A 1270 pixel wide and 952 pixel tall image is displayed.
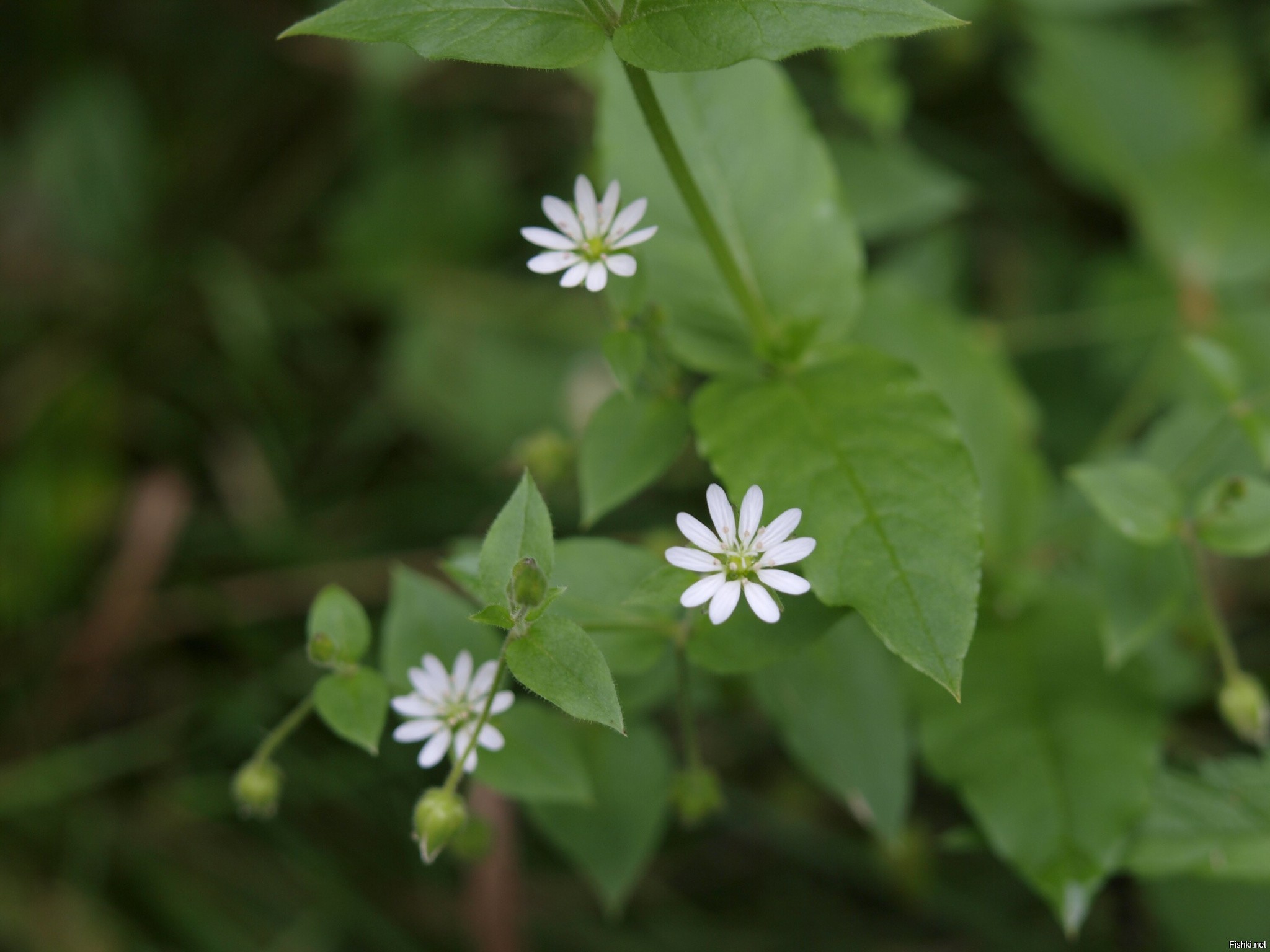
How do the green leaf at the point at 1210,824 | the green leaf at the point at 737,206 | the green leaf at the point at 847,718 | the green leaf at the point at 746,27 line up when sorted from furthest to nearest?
the green leaf at the point at 847,718 → the green leaf at the point at 737,206 → the green leaf at the point at 1210,824 → the green leaf at the point at 746,27

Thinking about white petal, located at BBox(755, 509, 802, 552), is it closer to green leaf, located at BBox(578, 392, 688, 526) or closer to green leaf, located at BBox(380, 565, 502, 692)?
green leaf, located at BBox(578, 392, 688, 526)

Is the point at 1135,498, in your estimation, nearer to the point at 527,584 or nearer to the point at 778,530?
the point at 778,530

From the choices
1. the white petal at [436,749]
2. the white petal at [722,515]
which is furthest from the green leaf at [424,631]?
the white petal at [722,515]

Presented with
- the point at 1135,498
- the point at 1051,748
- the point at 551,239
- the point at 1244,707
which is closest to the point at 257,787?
the point at 551,239

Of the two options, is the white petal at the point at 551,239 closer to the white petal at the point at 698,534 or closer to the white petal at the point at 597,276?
the white petal at the point at 597,276

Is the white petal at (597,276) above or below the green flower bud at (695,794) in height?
above

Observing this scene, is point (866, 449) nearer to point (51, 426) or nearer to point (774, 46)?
point (774, 46)

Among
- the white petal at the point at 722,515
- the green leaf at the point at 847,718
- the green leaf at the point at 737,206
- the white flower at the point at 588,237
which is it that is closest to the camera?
the white petal at the point at 722,515
